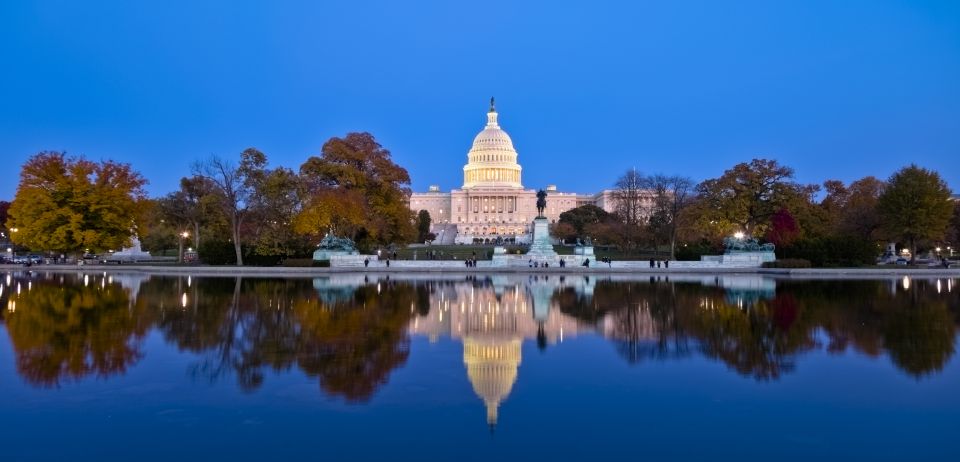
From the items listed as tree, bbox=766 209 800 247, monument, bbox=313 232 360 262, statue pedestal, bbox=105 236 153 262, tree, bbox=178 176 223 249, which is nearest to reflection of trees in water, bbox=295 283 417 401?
monument, bbox=313 232 360 262

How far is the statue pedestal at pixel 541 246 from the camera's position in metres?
49.8

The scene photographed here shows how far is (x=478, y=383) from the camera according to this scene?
35.4 feet

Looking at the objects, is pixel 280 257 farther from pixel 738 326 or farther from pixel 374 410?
pixel 374 410

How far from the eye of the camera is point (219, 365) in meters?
12.0

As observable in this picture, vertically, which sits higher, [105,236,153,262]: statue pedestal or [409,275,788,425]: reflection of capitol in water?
[105,236,153,262]: statue pedestal

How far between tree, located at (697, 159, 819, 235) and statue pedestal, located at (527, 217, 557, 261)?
11413 millimetres

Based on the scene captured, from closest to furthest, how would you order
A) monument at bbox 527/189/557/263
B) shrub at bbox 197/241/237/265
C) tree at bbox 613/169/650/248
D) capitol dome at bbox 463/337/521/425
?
capitol dome at bbox 463/337/521/425 < shrub at bbox 197/241/237/265 < monument at bbox 527/189/557/263 < tree at bbox 613/169/650/248

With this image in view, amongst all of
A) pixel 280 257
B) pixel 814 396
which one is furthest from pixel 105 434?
pixel 280 257

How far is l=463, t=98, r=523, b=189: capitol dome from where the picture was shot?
484 ft

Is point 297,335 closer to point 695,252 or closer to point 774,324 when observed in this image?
point 774,324

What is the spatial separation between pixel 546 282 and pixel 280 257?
21.7 m

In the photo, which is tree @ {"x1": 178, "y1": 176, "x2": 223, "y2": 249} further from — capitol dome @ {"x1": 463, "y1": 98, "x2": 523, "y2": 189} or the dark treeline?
capitol dome @ {"x1": 463, "y1": 98, "x2": 523, "y2": 189}

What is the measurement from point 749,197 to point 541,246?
15774mm

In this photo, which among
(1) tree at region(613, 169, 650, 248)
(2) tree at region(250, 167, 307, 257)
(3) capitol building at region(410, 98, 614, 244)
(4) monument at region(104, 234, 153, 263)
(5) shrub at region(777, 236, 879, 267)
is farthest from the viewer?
(3) capitol building at region(410, 98, 614, 244)
